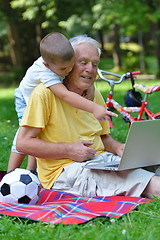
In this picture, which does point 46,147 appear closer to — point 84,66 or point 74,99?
point 74,99

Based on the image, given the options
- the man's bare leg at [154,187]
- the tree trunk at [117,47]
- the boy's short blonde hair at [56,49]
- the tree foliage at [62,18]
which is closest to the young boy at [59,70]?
the boy's short blonde hair at [56,49]

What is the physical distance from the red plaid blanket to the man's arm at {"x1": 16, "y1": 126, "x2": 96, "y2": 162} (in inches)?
12.7

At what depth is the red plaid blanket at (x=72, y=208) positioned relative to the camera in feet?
8.51

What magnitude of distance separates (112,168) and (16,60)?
1668 centimetres

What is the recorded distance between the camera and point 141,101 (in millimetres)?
5402

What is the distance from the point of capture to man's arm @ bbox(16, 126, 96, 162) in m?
3.08

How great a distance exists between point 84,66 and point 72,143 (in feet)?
2.01

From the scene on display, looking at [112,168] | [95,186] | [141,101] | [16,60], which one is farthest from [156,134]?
[16,60]

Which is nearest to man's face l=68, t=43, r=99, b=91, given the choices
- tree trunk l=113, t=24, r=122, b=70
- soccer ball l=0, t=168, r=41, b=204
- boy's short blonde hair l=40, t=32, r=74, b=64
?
boy's short blonde hair l=40, t=32, r=74, b=64

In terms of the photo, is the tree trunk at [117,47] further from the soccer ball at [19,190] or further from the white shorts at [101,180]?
the soccer ball at [19,190]

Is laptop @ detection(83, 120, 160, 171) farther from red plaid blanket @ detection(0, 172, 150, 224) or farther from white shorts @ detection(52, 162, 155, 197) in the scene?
red plaid blanket @ detection(0, 172, 150, 224)

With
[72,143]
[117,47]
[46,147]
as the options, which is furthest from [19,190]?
[117,47]

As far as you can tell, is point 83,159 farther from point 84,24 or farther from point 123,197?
point 84,24

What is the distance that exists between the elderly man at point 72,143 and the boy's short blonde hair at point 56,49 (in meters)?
0.17
